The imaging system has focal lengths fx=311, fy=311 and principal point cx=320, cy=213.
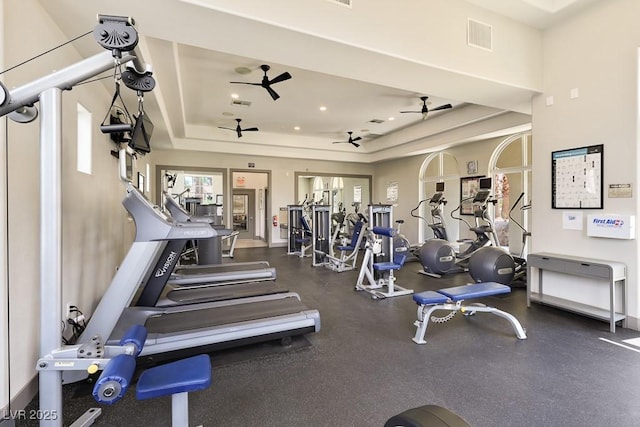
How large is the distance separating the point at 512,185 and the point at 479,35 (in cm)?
411

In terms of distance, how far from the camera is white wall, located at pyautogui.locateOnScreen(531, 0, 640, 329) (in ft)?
10.5

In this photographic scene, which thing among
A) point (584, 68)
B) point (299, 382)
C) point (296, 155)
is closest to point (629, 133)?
point (584, 68)

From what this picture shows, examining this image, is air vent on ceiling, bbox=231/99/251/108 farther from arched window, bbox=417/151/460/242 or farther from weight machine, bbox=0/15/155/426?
arched window, bbox=417/151/460/242

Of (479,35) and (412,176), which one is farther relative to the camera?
(412,176)

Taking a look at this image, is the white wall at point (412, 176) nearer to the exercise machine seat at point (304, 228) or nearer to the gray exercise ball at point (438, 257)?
the gray exercise ball at point (438, 257)

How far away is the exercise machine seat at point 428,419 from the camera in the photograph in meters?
0.88

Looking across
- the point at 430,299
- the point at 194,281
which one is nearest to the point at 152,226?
the point at 194,281

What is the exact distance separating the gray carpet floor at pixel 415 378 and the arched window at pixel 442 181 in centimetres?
457

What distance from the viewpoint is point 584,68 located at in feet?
11.8

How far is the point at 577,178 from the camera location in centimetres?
365

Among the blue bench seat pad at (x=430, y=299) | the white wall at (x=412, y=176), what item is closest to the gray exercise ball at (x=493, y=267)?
the blue bench seat pad at (x=430, y=299)

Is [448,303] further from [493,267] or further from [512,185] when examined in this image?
[512,185]

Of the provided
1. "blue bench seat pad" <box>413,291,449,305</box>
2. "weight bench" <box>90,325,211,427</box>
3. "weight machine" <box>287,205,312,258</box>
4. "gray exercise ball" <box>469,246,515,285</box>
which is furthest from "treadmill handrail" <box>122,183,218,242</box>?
"weight machine" <box>287,205,312,258</box>

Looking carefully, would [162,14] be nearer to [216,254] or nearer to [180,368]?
[180,368]
